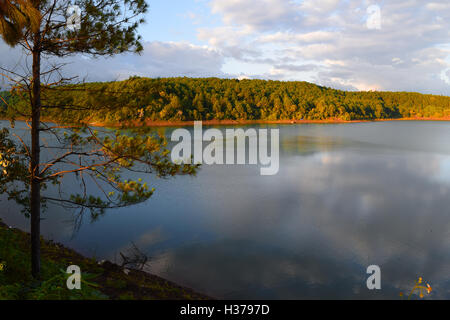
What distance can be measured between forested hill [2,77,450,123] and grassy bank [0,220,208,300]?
288 cm

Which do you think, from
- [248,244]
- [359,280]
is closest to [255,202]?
[248,244]

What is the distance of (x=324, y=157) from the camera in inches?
1056

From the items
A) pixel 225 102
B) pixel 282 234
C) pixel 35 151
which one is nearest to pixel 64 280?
pixel 35 151

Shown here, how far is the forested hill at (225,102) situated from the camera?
17.9ft

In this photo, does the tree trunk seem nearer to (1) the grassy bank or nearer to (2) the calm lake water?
(1) the grassy bank

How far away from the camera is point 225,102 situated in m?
86.4

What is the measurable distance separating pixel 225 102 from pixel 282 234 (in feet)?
258

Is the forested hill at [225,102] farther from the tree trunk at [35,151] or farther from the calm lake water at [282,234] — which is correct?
the calm lake water at [282,234]

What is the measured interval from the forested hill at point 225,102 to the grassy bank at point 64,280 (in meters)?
2.88

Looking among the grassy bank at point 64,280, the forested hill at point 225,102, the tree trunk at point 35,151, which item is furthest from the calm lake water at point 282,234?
the forested hill at point 225,102

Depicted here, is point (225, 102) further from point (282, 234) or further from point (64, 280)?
point (64, 280)

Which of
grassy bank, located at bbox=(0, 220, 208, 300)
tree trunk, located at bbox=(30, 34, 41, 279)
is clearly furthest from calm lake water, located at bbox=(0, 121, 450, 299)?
grassy bank, located at bbox=(0, 220, 208, 300)

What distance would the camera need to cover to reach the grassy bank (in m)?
4.62
